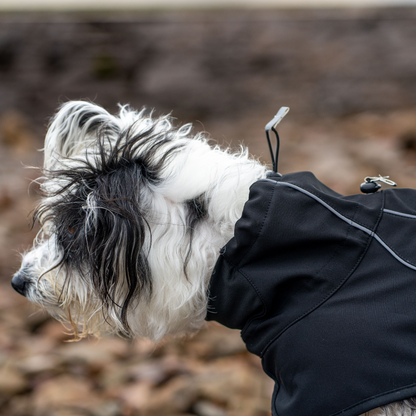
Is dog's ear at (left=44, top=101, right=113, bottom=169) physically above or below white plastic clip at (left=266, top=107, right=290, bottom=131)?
below

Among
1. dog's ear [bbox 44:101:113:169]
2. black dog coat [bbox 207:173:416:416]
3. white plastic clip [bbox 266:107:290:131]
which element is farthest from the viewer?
dog's ear [bbox 44:101:113:169]

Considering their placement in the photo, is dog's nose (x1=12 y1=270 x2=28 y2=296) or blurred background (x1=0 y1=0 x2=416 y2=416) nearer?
dog's nose (x1=12 y1=270 x2=28 y2=296)

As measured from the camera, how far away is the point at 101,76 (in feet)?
26.7

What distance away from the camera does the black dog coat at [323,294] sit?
1.38m

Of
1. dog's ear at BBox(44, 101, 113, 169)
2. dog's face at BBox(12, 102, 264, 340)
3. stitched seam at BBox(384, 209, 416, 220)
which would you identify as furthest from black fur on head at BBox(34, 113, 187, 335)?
stitched seam at BBox(384, 209, 416, 220)

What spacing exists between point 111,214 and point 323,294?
2.78 feet

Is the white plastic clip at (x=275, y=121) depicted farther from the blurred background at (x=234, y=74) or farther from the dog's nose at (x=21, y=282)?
the blurred background at (x=234, y=74)

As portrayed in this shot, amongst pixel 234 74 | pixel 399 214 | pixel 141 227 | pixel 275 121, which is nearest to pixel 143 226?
pixel 141 227

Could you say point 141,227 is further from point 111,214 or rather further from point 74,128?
point 74,128

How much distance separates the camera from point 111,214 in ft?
5.23

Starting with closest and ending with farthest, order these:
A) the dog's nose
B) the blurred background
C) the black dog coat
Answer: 1. the black dog coat
2. the dog's nose
3. the blurred background

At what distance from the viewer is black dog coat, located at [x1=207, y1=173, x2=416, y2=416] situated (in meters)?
1.38

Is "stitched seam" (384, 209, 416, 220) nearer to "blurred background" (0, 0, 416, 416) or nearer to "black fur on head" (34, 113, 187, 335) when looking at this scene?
"black fur on head" (34, 113, 187, 335)

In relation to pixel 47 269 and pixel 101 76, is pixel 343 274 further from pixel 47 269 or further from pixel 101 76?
pixel 101 76
